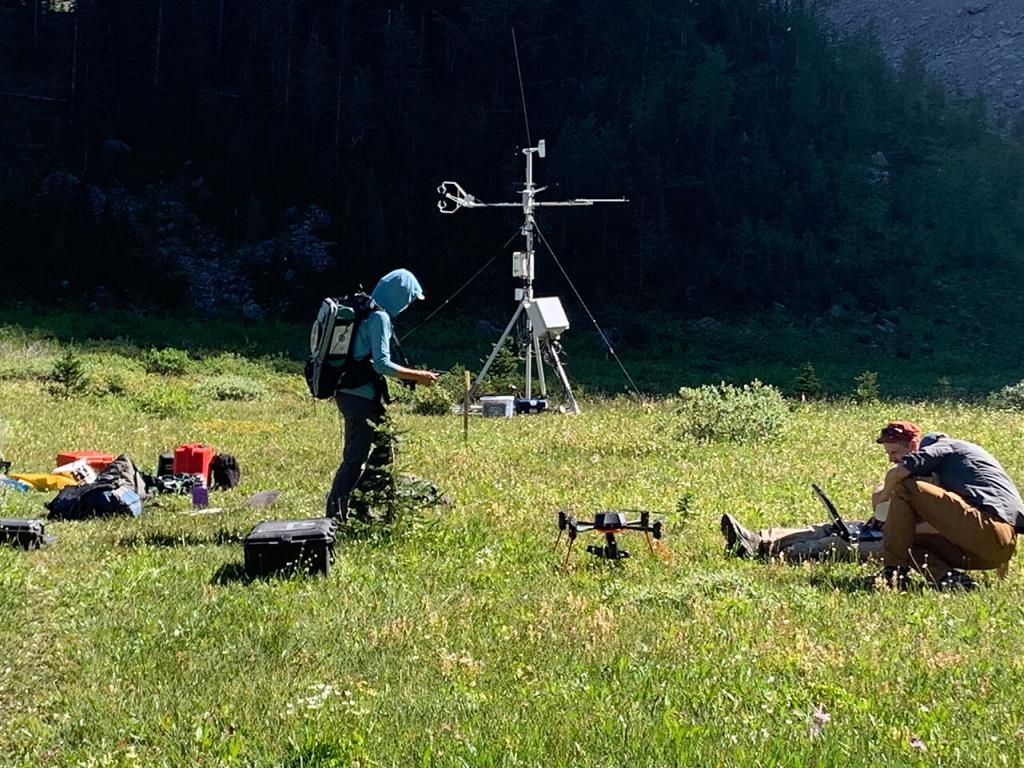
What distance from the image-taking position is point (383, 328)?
9414 millimetres

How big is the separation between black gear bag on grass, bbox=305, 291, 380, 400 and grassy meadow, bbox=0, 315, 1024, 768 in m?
1.35

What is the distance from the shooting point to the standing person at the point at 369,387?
9.42 meters

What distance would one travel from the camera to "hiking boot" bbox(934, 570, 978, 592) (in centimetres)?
732

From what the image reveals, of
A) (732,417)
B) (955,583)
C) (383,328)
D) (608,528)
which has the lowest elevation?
(732,417)

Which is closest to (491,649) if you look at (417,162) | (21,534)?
(21,534)

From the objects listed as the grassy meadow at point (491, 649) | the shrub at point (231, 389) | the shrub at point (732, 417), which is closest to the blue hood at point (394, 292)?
the grassy meadow at point (491, 649)

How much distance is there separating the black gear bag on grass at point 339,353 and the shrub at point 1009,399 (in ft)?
58.5

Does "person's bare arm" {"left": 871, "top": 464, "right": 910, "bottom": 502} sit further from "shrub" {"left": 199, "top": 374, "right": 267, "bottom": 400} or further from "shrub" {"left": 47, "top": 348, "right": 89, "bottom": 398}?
"shrub" {"left": 199, "top": 374, "right": 267, "bottom": 400}

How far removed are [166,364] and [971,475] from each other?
2712 centimetres

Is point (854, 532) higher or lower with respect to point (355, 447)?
lower

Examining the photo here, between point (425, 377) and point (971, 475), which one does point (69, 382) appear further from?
point (971, 475)

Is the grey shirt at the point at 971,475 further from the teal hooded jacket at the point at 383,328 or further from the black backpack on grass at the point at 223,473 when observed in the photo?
the black backpack on grass at the point at 223,473

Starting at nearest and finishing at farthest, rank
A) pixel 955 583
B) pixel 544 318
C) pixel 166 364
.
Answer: pixel 955 583
pixel 544 318
pixel 166 364

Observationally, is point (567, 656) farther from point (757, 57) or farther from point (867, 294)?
point (757, 57)
